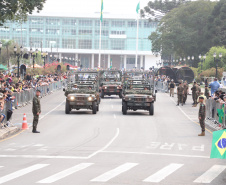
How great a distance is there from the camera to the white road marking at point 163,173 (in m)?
12.9

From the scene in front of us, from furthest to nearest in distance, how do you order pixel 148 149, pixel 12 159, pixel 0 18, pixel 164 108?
pixel 164 108, pixel 0 18, pixel 148 149, pixel 12 159

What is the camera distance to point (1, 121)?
23.8 meters

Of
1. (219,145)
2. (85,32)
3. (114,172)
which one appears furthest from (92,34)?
(219,145)

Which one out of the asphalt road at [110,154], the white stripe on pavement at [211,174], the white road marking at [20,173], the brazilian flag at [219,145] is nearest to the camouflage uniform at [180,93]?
the asphalt road at [110,154]

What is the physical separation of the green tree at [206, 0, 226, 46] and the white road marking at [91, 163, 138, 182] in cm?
8681

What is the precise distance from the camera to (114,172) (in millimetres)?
13773

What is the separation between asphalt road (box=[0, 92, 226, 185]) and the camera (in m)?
13.0

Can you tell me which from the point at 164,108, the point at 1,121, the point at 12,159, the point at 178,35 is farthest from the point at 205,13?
the point at 12,159

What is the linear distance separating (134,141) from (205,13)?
93066 mm

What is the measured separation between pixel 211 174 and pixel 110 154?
439 centimetres

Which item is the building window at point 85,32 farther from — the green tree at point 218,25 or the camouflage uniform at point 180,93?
the camouflage uniform at point 180,93

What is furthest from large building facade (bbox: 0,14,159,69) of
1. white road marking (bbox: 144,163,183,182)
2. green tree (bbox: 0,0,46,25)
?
white road marking (bbox: 144,163,183,182)

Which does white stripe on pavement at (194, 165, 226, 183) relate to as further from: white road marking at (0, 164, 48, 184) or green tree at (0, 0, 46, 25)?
green tree at (0, 0, 46, 25)

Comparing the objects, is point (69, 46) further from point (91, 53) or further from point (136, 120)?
point (136, 120)
